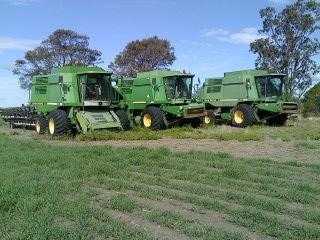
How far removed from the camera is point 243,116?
94.8 ft

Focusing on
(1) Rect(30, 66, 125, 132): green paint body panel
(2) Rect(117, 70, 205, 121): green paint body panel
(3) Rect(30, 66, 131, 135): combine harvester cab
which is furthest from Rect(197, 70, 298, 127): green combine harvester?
(1) Rect(30, 66, 125, 132): green paint body panel

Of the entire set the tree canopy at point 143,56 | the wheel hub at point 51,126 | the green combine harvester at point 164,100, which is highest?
the tree canopy at point 143,56

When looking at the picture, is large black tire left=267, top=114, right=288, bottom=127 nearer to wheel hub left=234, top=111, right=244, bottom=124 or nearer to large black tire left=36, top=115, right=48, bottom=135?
wheel hub left=234, top=111, right=244, bottom=124

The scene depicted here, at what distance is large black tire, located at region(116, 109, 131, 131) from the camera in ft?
79.1

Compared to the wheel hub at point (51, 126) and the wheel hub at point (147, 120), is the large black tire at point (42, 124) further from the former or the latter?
the wheel hub at point (147, 120)

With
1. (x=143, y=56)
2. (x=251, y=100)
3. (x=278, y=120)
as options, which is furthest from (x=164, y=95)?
(x=143, y=56)

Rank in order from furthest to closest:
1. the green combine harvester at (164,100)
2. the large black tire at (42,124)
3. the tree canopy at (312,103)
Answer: the tree canopy at (312,103) < the green combine harvester at (164,100) < the large black tire at (42,124)

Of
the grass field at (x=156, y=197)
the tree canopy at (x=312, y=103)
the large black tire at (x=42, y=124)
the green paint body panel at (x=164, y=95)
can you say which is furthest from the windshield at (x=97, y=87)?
the tree canopy at (x=312, y=103)

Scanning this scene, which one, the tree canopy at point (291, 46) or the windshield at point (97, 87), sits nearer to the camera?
the windshield at point (97, 87)

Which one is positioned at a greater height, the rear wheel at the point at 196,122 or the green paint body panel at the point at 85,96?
the green paint body panel at the point at 85,96

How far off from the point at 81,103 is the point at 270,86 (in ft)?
35.0

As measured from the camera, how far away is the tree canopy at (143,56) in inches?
2346

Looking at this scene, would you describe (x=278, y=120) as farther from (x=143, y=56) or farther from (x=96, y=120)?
(x=143, y=56)

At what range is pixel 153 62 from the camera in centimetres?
5981
